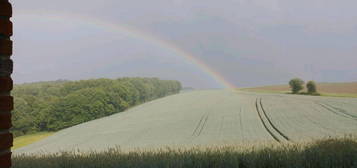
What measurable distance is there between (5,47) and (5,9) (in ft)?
0.86

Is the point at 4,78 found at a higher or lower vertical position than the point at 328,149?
higher

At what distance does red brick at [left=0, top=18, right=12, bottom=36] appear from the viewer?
2055 millimetres

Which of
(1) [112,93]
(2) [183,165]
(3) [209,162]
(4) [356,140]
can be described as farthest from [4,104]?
(1) [112,93]

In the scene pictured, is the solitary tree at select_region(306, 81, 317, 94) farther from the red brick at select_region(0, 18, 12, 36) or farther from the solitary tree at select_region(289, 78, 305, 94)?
the red brick at select_region(0, 18, 12, 36)

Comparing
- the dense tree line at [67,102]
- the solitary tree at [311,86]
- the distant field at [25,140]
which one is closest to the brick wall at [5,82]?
the distant field at [25,140]

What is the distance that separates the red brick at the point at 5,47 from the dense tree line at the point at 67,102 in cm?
5523

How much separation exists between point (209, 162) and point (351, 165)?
1.35m

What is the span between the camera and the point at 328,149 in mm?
3209

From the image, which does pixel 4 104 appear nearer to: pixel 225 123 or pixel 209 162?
pixel 209 162

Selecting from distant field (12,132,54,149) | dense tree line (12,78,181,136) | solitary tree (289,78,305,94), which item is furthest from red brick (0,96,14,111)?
solitary tree (289,78,305,94)

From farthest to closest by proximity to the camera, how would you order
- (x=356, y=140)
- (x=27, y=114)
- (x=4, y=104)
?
(x=27, y=114), (x=356, y=140), (x=4, y=104)

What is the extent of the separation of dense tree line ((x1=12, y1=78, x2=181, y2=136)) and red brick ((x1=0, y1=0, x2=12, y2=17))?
2175 inches

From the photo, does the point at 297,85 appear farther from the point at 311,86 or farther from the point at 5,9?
the point at 5,9

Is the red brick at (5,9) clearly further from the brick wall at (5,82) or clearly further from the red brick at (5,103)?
the red brick at (5,103)
